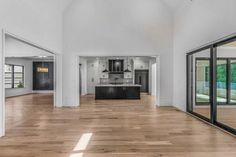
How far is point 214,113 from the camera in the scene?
14.8ft

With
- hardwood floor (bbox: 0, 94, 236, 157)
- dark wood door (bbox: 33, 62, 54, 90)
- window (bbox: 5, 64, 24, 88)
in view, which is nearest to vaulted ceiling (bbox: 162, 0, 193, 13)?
hardwood floor (bbox: 0, 94, 236, 157)

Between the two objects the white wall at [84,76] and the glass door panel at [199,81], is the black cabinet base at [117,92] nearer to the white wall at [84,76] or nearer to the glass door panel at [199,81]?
the white wall at [84,76]

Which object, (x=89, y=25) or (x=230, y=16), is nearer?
(x=230, y=16)

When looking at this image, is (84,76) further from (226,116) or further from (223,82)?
(226,116)

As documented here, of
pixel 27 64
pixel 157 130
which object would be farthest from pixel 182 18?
pixel 27 64

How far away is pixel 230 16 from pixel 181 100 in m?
3.60

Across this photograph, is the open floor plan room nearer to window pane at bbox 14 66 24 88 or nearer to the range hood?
the range hood

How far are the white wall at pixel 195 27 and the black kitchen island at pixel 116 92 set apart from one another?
127 inches

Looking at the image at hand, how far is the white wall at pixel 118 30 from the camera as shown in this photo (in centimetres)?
741

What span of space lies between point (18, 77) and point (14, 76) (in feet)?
1.43

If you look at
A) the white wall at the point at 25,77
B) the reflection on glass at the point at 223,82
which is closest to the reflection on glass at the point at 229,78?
the reflection on glass at the point at 223,82

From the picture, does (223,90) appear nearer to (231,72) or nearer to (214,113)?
(231,72)

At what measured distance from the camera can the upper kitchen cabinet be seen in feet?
43.8

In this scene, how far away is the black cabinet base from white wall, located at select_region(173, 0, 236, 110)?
320 centimetres
